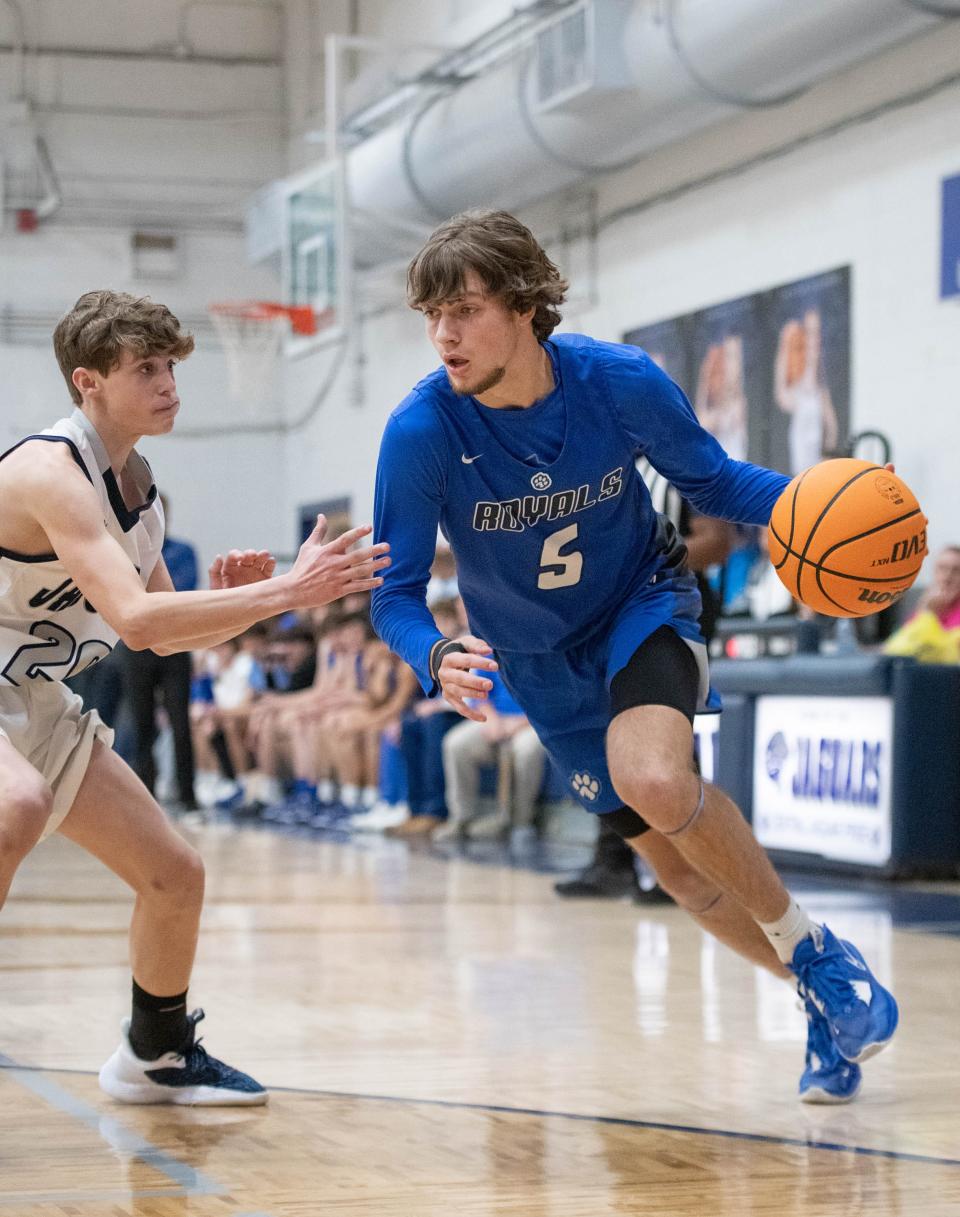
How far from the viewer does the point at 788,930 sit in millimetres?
3672

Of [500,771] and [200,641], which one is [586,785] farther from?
[500,771]

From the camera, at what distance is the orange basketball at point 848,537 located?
11.7 ft

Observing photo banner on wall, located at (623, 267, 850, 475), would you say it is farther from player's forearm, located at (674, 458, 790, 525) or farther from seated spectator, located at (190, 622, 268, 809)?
player's forearm, located at (674, 458, 790, 525)

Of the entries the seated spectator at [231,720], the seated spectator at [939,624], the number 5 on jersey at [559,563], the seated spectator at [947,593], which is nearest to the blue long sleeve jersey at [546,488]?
the number 5 on jersey at [559,563]

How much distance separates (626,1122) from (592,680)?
0.91 metres

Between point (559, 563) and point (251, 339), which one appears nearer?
point (559, 563)

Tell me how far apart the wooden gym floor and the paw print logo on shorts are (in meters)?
0.62

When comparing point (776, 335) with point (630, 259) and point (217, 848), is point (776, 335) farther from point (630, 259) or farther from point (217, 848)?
point (217, 848)

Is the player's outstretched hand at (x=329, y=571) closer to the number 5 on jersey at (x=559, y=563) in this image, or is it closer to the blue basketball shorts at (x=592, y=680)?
the number 5 on jersey at (x=559, y=563)

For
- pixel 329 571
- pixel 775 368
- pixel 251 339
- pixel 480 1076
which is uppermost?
pixel 251 339

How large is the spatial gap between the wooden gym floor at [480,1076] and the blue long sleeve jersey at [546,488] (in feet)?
3.21

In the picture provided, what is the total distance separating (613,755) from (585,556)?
0.44 metres

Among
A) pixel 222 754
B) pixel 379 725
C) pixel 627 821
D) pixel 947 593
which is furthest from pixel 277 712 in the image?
pixel 627 821

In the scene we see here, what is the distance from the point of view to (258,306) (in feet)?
55.8
